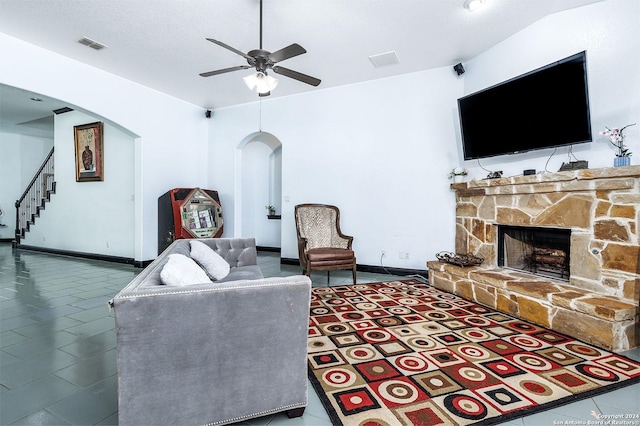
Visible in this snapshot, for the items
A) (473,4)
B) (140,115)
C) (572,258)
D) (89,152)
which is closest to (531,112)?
(473,4)

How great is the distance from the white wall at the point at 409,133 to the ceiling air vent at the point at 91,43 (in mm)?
2489

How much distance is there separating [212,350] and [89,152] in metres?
6.67

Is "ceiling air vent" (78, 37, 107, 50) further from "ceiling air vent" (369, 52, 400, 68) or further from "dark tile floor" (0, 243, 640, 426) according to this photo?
"ceiling air vent" (369, 52, 400, 68)

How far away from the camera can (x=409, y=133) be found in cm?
465

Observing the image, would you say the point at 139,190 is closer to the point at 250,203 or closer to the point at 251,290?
the point at 250,203

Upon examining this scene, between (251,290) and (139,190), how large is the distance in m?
4.91

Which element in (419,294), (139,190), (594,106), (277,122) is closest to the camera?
(594,106)

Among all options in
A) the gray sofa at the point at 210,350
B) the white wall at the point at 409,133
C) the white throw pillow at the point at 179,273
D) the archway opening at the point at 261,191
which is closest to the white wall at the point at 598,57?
the white wall at the point at 409,133

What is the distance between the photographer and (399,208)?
4.71 meters

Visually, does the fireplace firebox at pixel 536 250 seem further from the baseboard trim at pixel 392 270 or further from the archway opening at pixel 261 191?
the archway opening at pixel 261 191

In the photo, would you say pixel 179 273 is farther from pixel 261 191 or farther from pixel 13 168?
pixel 13 168

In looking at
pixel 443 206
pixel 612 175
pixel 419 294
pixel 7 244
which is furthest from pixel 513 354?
pixel 7 244

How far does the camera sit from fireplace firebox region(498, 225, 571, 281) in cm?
A: 324

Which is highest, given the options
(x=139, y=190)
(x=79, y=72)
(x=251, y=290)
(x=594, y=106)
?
(x=79, y=72)
